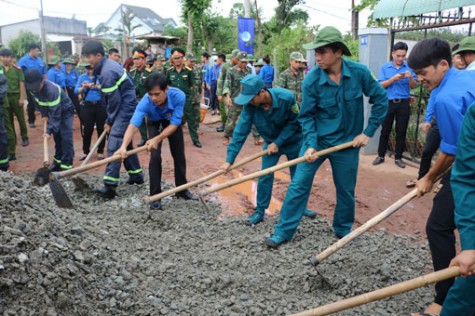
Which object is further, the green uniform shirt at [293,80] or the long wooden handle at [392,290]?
the green uniform shirt at [293,80]

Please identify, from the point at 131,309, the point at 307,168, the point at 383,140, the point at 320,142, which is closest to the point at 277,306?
the point at 131,309

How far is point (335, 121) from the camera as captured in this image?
3822mm

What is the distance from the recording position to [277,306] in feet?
9.61

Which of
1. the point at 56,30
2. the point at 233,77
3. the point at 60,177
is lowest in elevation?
the point at 60,177

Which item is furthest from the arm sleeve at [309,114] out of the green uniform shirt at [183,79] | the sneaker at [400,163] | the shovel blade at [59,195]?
the green uniform shirt at [183,79]

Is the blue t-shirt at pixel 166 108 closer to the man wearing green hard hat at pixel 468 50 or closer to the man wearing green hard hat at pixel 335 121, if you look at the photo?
the man wearing green hard hat at pixel 335 121

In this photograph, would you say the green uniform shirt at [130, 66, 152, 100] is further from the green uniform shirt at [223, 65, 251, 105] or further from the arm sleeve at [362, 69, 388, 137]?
the arm sleeve at [362, 69, 388, 137]

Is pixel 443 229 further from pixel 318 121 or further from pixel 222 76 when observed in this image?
pixel 222 76

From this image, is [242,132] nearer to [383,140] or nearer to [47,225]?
[47,225]

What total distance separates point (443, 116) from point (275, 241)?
1914mm

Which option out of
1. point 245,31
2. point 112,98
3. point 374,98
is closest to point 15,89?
point 112,98

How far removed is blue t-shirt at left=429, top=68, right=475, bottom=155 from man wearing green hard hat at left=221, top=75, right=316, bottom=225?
186cm

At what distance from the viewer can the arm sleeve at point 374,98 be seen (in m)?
3.78

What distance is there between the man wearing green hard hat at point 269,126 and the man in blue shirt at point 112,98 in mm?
1666
